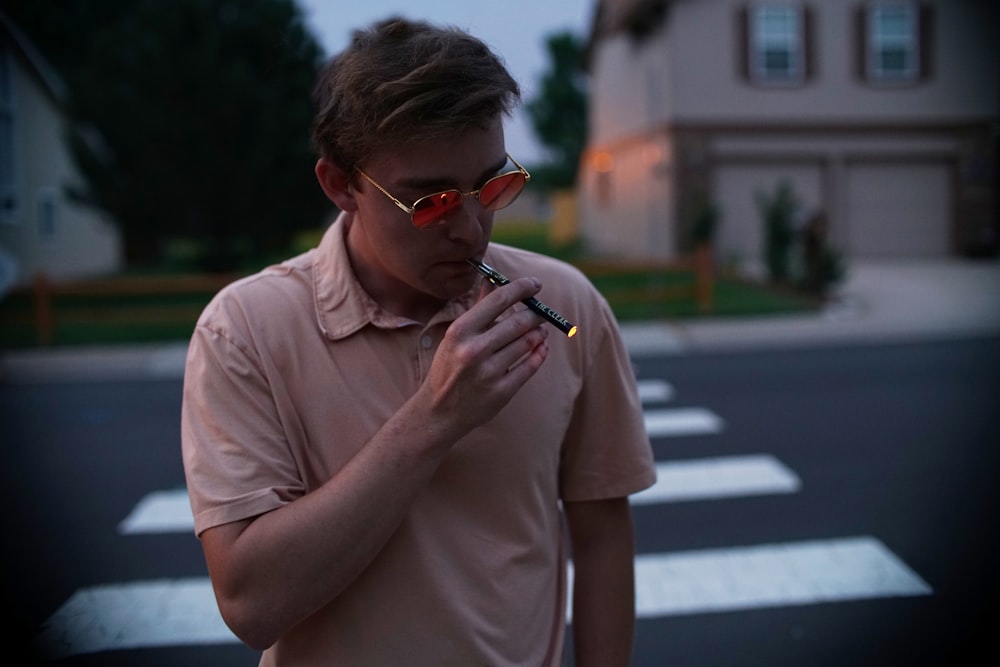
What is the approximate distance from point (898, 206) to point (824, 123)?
255 cm

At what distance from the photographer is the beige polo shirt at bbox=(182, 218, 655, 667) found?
1317 mm

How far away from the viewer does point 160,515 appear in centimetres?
530

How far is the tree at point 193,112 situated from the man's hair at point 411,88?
2.25ft

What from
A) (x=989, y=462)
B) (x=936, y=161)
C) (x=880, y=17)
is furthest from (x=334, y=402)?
(x=936, y=161)

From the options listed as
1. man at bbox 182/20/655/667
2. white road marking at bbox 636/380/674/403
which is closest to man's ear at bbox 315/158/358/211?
man at bbox 182/20/655/667

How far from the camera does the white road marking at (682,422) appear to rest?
7.05 metres

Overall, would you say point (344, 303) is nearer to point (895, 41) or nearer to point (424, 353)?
point (424, 353)

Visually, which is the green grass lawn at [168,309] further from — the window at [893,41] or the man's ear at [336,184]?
the man's ear at [336,184]

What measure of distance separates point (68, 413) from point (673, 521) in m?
5.76

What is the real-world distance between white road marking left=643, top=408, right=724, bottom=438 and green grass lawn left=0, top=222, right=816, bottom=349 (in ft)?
14.8

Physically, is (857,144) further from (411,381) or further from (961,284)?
(411,381)

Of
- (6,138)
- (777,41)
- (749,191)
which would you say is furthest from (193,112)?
(749,191)

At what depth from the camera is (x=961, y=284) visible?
1598cm

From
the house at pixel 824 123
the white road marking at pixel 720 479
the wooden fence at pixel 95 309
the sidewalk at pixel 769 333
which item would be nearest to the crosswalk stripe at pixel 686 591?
the white road marking at pixel 720 479
